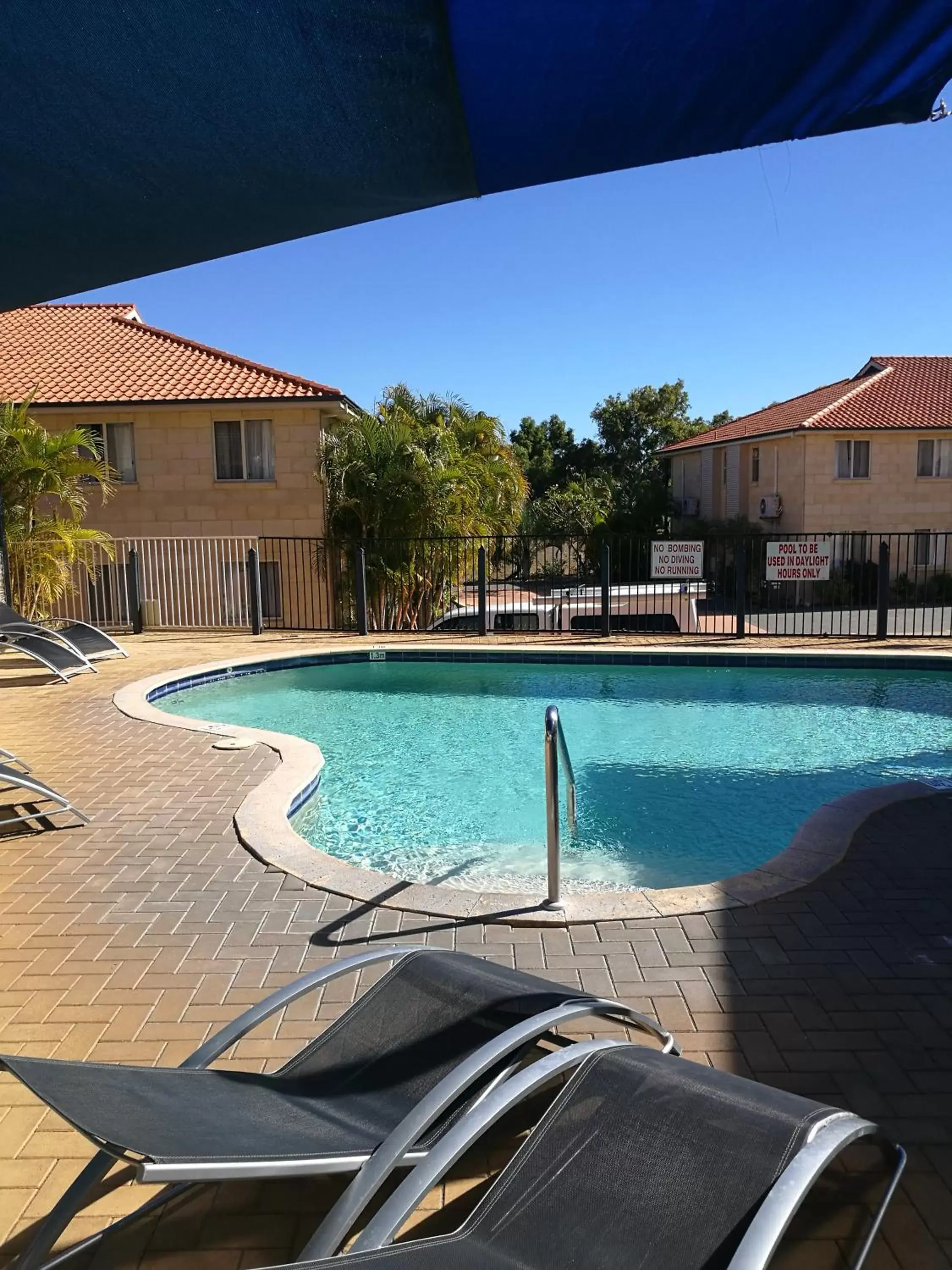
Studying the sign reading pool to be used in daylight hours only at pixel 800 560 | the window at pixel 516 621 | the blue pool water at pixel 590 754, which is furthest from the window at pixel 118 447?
the sign reading pool to be used in daylight hours only at pixel 800 560

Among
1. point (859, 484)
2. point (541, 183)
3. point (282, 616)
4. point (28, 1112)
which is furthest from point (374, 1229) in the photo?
point (859, 484)

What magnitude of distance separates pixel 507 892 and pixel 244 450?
55.6ft

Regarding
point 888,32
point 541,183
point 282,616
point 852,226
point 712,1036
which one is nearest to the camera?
point 888,32

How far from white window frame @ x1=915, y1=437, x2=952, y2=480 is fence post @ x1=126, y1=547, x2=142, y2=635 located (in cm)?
2313

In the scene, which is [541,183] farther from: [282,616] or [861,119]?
[282,616]

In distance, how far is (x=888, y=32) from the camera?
1.71 metres

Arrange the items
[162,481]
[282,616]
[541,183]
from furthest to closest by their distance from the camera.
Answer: [162,481], [282,616], [541,183]

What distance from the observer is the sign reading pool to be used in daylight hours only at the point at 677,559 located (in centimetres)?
1584

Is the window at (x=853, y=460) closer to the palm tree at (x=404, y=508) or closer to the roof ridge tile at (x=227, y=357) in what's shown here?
the palm tree at (x=404, y=508)

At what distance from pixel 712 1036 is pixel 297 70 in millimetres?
3193

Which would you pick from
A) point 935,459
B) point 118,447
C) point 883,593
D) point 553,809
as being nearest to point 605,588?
point 883,593

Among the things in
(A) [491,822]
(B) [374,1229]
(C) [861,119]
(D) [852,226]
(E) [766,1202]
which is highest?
(D) [852,226]

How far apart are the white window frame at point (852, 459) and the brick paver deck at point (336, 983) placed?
80.5ft

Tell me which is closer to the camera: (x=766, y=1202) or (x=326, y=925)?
(x=766, y=1202)
